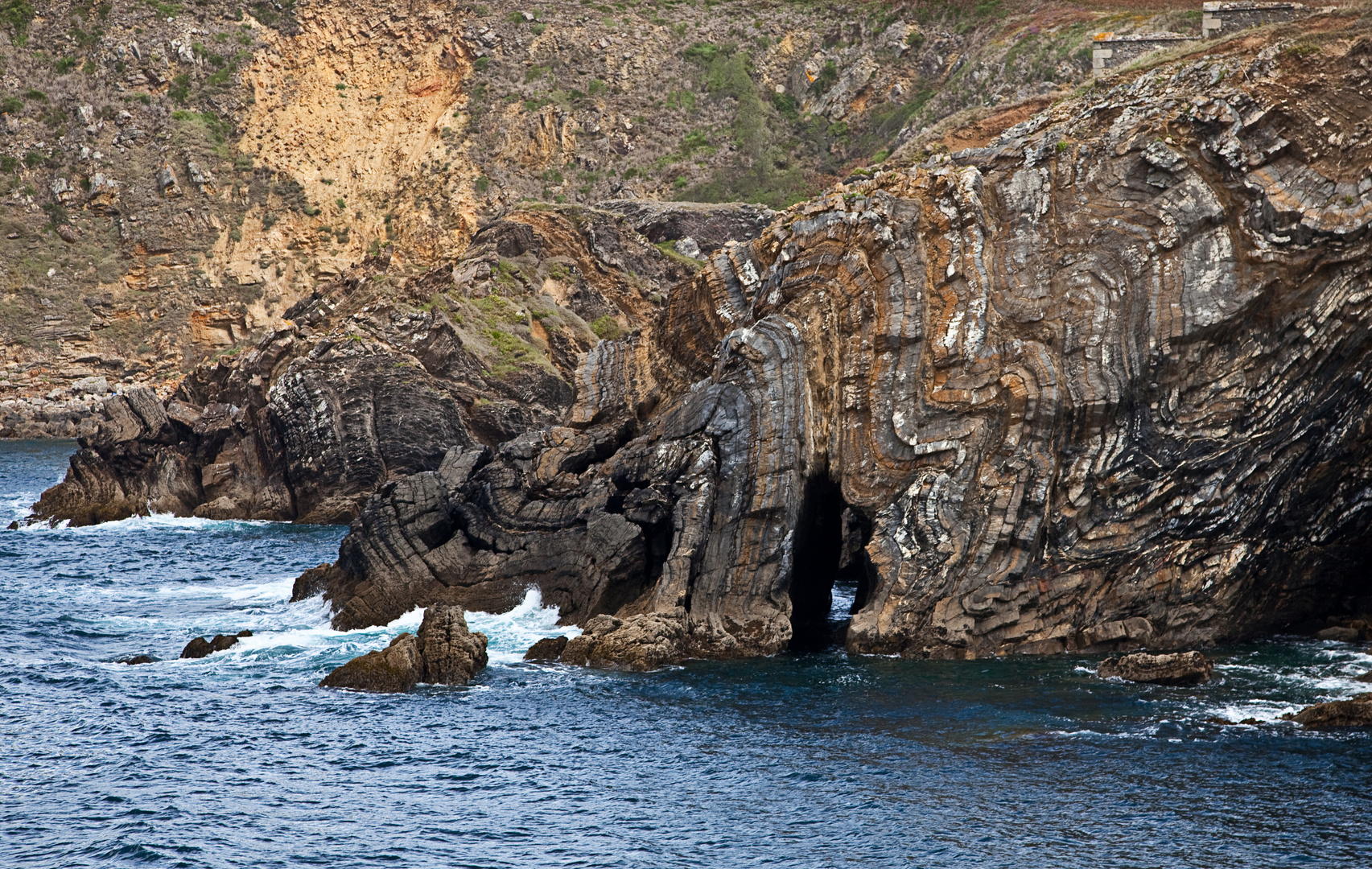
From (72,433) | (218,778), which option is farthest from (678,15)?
(218,778)

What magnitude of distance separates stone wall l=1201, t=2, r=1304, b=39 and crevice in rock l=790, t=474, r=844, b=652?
2337 centimetres

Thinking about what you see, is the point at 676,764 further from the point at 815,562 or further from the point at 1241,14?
the point at 1241,14

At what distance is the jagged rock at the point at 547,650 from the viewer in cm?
3741

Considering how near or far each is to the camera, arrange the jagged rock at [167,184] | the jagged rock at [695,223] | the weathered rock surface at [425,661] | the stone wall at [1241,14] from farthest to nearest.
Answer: the jagged rock at [167,184], the jagged rock at [695,223], the stone wall at [1241,14], the weathered rock surface at [425,661]

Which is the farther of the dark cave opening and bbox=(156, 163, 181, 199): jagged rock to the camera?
bbox=(156, 163, 181, 199): jagged rock

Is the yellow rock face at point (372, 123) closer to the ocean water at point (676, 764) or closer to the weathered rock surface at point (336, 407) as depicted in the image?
the weathered rock surface at point (336, 407)

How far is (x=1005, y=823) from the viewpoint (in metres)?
24.3

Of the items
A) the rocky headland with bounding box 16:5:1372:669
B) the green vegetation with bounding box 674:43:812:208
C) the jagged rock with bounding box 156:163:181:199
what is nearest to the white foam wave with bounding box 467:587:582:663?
the rocky headland with bounding box 16:5:1372:669

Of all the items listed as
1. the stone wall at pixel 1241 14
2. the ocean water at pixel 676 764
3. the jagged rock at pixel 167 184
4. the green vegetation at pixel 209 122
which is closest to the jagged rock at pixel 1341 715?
the ocean water at pixel 676 764

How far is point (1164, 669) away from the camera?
32906 mm

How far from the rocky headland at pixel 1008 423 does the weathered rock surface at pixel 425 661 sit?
3324 mm

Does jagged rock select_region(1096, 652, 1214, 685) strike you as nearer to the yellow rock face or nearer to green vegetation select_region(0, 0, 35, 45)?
the yellow rock face

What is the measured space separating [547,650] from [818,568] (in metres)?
9.95

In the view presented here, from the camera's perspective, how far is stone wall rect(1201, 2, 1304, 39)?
4886 cm
